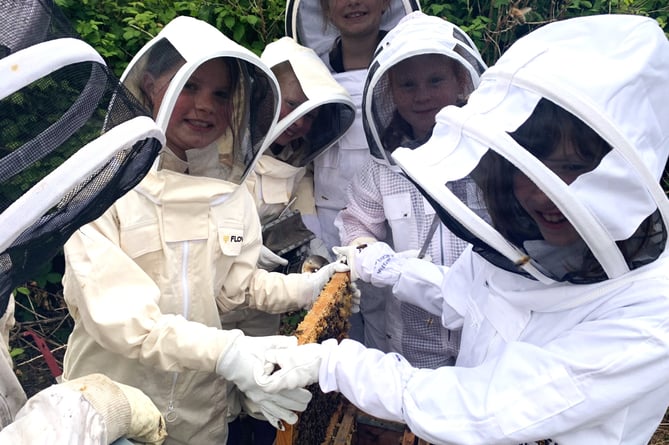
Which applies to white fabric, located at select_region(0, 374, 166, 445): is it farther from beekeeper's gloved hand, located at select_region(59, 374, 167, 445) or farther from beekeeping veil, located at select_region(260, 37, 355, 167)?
beekeeping veil, located at select_region(260, 37, 355, 167)

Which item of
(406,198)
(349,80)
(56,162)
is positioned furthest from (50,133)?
(349,80)

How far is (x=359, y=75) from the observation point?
3541 mm

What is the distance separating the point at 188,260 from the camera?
2.26m

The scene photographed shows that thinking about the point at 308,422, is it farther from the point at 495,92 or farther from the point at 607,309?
the point at 495,92

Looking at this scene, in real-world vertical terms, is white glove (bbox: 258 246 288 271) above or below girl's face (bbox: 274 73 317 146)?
below

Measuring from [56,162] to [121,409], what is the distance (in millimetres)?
709

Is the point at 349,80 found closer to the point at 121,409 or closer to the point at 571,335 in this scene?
the point at 571,335

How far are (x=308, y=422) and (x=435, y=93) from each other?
1.86 metres

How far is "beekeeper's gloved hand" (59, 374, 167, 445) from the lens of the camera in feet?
4.60

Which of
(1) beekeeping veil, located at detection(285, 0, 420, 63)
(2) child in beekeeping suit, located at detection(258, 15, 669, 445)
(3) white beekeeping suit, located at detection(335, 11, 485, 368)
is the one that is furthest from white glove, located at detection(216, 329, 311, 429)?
(1) beekeeping veil, located at detection(285, 0, 420, 63)

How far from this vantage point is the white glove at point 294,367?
6.20 ft

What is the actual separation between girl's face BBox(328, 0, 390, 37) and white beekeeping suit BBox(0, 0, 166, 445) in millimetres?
2309

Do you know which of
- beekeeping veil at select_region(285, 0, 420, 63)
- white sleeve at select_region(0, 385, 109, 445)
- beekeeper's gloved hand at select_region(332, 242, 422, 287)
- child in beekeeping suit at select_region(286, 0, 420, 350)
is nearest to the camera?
white sleeve at select_region(0, 385, 109, 445)

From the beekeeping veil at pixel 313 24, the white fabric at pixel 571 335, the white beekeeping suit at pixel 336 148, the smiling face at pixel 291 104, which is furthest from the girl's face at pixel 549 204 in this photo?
the beekeeping veil at pixel 313 24
